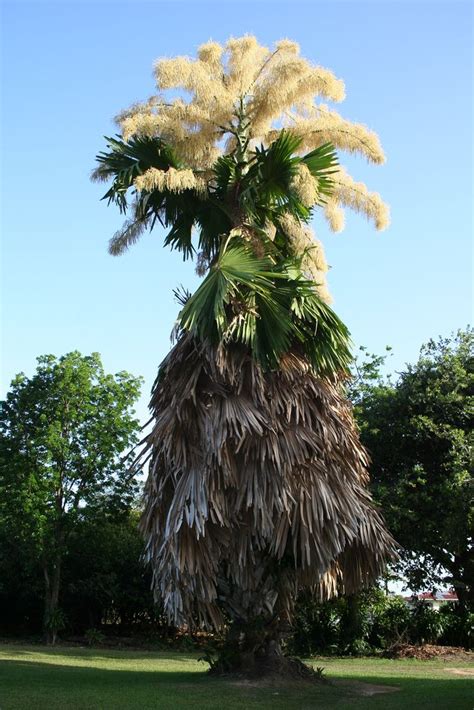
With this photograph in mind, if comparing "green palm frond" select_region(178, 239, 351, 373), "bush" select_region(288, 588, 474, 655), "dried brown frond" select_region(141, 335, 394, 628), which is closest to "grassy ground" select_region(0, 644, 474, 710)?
"dried brown frond" select_region(141, 335, 394, 628)

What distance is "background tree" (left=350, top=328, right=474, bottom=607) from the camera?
794 inches

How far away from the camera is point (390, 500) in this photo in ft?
66.6

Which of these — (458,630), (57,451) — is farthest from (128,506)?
(458,630)

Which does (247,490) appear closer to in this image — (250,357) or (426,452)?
(250,357)

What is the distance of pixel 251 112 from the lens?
43.8 ft

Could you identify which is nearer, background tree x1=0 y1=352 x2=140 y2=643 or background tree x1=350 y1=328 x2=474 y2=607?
background tree x1=350 y1=328 x2=474 y2=607

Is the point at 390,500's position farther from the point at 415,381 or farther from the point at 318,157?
the point at 318,157

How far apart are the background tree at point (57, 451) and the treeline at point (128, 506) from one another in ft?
0.13

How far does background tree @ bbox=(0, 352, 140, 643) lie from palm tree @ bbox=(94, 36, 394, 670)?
10.7 metres

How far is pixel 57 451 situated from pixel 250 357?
12.7 m

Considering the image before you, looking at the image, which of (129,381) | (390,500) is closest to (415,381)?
(390,500)

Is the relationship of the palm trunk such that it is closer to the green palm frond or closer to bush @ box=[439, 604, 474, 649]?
the green palm frond

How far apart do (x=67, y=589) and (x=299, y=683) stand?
14.4m

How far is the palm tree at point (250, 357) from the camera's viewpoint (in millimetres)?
11164
